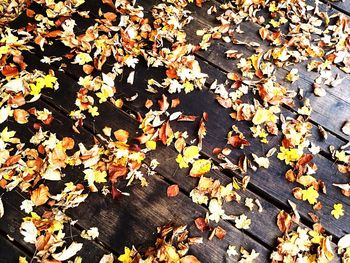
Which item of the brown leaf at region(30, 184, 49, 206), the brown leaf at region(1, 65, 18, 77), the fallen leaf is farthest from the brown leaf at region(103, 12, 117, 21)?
the fallen leaf

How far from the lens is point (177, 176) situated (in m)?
2.15

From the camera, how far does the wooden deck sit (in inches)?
76.7

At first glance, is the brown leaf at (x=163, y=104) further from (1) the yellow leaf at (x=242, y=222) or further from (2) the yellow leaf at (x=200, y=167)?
(1) the yellow leaf at (x=242, y=222)

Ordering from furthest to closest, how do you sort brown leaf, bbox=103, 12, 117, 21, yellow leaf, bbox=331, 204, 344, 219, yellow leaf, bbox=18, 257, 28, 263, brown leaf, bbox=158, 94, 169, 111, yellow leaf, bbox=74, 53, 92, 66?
1. brown leaf, bbox=103, 12, 117, 21
2. yellow leaf, bbox=74, 53, 92, 66
3. brown leaf, bbox=158, 94, 169, 111
4. yellow leaf, bbox=331, 204, 344, 219
5. yellow leaf, bbox=18, 257, 28, 263

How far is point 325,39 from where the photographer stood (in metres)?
2.75

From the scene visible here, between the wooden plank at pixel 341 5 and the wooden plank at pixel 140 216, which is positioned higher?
the wooden plank at pixel 341 5

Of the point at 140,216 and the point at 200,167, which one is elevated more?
the point at 200,167

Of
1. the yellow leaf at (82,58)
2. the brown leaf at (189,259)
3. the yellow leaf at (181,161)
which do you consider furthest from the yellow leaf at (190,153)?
the yellow leaf at (82,58)

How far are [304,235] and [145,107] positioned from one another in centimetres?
114

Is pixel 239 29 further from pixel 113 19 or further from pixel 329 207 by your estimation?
pixel 329 207

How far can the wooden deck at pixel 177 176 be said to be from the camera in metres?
1.95

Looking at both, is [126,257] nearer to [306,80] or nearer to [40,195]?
[40,195]

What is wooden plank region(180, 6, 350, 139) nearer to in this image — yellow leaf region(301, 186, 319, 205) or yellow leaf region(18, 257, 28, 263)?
yellow leaf region(301, 186, 319, 205)

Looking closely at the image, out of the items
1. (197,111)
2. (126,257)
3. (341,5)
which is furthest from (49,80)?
(341,5)
